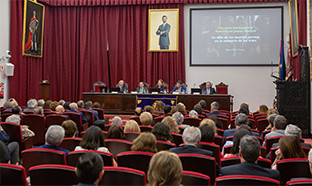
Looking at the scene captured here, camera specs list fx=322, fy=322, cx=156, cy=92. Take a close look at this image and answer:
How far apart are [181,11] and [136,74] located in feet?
10.6

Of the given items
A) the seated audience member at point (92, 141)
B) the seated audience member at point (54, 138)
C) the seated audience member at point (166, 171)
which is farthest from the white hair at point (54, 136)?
the seated audience member at point (166, 171)

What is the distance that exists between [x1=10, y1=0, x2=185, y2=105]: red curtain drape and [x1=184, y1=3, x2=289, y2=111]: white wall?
1.64 feet

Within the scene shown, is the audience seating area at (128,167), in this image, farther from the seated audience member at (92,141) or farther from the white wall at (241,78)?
the white wall at (241,78)

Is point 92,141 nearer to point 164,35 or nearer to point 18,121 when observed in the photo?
point 18,121

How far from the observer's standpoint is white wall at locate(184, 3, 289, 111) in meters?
12.8

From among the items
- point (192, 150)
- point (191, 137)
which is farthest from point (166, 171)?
point (191, 137)

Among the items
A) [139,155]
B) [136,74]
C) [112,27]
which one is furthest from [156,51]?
[139,155]

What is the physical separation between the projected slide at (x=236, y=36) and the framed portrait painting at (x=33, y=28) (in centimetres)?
614

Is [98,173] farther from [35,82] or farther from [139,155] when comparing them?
[35,82]

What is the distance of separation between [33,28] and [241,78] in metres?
8.48

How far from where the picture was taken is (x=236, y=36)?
507 inches

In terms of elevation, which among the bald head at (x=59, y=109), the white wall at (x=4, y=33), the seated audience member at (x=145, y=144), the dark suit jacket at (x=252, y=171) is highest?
the white wall at (x=4, y=33)

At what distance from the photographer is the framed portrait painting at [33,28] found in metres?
12.0

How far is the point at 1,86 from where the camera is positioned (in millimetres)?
10977
